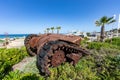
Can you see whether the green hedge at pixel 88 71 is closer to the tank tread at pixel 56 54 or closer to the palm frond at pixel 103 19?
the tank tread at pixel 56 54

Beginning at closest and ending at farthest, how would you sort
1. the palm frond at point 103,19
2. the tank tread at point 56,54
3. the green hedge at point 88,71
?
1. the tank tread at point 56,54
2. the green hedge at point 88,71
3. the palm frond at point 103,19

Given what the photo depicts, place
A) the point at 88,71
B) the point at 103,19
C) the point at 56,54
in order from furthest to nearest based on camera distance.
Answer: the point at 103,19, the point at 88,71, the point at 56,54

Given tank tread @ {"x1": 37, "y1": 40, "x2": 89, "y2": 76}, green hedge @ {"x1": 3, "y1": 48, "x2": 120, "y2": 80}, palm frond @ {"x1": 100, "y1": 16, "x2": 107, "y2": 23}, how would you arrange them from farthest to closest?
1. palm frond @ {"x1": 100, "y1": 16, "x2": 107, "y2": 23}
2. green hedge @ {"x1": 3, "y1": 48, "x2": 120, "y2": 80}
3. tank tread @ {"x1": 37, "y1": 40, "x2": 89, "y2": 76}

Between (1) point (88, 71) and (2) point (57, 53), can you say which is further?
(1) point (88, 71)

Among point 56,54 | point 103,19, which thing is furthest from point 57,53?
point 103,19

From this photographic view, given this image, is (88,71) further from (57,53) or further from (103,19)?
(103,19)

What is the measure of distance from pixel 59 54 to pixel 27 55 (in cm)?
610

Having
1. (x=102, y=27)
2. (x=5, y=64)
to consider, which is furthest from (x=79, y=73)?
(x=102, y=27)

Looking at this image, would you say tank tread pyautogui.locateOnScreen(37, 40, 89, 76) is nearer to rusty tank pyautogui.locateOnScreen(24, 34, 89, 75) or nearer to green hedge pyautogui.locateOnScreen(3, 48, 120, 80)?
rusty tank pyautogui.locateOnScreen(24, 34, 89, 75)

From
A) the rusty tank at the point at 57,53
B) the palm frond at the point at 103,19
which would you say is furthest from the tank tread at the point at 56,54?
the palm frond at the point at 103,19

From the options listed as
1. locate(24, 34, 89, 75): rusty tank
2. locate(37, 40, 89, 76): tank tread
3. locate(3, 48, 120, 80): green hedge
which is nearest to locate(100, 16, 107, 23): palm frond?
locate(3, 48, 120, 80): green hedge

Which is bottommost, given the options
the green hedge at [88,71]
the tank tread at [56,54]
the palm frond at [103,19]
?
the green hedge at [88,71]

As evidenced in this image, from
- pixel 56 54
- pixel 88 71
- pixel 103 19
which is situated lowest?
pixel 88 71

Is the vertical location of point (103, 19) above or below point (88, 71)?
above
